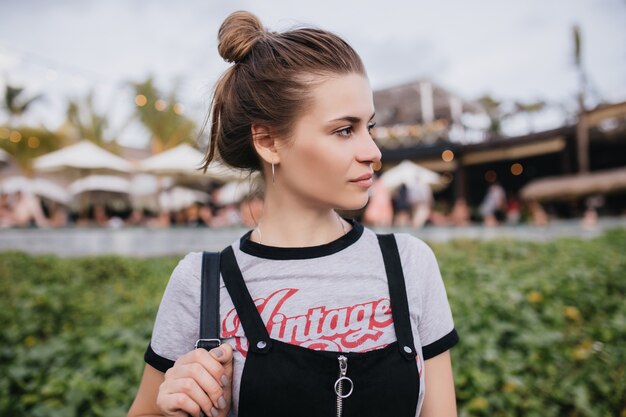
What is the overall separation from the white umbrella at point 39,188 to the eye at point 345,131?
1692cm

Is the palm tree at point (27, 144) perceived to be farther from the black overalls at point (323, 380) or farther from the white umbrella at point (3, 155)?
the black overalls at point (323, 380)

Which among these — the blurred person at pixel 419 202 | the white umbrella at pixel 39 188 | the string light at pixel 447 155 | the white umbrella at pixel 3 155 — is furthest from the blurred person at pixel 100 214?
the string light at pixel 447 155

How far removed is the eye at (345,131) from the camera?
4.19ft

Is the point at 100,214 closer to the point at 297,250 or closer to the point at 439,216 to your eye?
the point at 439,216

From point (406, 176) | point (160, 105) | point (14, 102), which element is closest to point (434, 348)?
point (406, 176)

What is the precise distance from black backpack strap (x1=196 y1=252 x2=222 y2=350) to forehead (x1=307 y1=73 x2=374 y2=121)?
515 mm

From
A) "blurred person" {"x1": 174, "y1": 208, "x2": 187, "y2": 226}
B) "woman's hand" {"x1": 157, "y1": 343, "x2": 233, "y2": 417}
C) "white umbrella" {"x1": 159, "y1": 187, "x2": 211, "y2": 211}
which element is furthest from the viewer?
"white umbrella" {"x1": 159, "y1": 187, "x2": 211, "y2": 211}

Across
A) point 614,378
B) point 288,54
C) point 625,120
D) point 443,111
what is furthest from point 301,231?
point 443,111

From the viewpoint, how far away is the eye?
4.19 feet

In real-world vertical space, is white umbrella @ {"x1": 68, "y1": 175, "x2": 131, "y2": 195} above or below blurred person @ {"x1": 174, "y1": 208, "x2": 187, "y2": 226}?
above

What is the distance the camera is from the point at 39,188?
16453 millimetres

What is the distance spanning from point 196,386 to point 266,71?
883 mm

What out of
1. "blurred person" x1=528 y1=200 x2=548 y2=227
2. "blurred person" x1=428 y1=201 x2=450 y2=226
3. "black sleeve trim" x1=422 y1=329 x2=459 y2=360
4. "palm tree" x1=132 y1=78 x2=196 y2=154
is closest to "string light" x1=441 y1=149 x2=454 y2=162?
"blurred person" x1=428 y1=201 x2=450 y2=226

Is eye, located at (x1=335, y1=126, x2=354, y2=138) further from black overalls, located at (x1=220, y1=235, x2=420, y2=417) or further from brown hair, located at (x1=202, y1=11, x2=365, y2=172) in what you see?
black overalls, located at (x1=220, y1=235, x2=420, y2=417)
